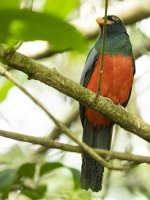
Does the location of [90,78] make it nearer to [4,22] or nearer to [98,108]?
[98,108]

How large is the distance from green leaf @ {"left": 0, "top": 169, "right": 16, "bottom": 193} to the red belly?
8.16 feet

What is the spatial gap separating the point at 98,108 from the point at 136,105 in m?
2.64

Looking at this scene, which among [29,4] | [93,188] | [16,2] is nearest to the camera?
[16,2]

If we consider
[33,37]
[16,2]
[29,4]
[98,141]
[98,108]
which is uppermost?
[98,141]

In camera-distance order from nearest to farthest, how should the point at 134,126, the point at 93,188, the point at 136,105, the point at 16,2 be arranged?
the point at 16,2 < the point at 134,126 < the point at 93,188 < the point at 136,105

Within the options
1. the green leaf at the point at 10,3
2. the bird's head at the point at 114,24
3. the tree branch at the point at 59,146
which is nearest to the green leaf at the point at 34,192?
the tree branch at the point at 59,146

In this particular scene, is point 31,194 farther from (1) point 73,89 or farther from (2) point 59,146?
(1) point 73,89

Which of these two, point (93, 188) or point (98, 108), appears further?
point (93, 188)

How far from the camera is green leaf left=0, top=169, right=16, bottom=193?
200 cm

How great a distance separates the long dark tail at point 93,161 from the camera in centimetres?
379

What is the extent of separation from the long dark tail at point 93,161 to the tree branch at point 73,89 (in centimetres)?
74

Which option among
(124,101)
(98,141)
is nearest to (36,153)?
(98,141)

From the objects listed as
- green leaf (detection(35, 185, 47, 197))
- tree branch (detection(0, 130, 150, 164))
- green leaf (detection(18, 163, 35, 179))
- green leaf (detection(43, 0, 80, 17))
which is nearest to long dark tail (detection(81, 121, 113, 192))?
green leaf (detection(35, 185, 47, 197))

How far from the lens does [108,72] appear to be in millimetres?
4574
